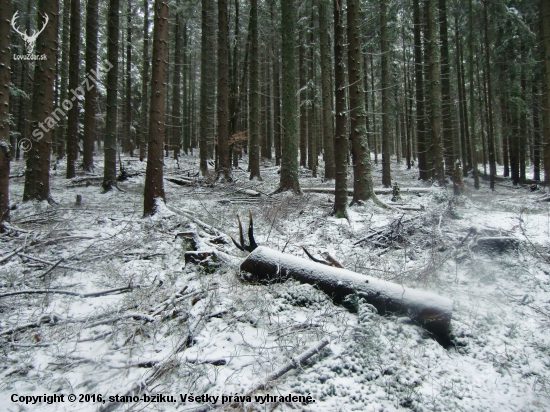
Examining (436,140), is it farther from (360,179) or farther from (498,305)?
(498,305)

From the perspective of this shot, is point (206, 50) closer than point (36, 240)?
No

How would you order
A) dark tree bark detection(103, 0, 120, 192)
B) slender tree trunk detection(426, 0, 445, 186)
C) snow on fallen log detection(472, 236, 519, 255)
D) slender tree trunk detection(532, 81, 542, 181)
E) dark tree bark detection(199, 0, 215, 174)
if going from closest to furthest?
snow on fallen log detection(472, 236, 519, 255)
dark tree bark detection(103, 0, 120, 192)
slender tree trunk detection(426, 0, 445, 186)
dark tree bark detection(199, 0, 215, 174)
slender tree trunk detection(532, 81, 542, 181)

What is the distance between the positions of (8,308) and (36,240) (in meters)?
2.60

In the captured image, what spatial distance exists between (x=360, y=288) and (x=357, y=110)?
257 inches

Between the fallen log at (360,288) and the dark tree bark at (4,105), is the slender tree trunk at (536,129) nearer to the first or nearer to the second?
the fallen log at (360,288)

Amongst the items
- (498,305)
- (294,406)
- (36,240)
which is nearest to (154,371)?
(294,406)

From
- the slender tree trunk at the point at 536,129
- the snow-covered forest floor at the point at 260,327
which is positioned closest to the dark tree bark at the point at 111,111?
the snow-covered forest floor at the point at 260,327

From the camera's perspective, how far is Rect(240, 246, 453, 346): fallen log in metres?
3.56

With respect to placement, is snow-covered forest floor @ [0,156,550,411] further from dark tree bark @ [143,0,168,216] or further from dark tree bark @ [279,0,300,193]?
dark tree bark @ [279,0,300,193]

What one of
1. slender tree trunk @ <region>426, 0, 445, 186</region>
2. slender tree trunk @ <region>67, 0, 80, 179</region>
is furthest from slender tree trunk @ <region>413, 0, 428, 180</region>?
slender tree trunk @ <region>67, 0, 80, 179</region>

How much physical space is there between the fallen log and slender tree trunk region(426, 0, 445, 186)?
10.5 meters

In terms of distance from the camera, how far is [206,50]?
16.8 m

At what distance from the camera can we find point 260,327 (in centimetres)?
361

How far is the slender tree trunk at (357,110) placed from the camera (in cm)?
886
